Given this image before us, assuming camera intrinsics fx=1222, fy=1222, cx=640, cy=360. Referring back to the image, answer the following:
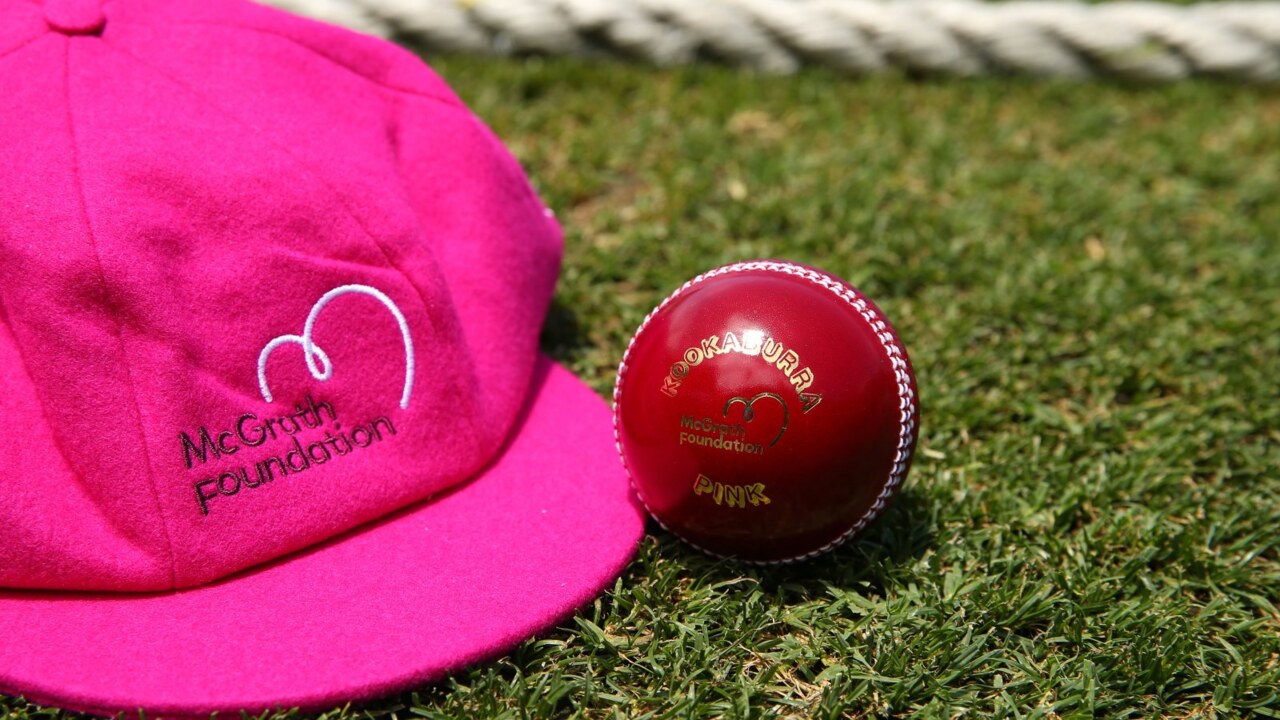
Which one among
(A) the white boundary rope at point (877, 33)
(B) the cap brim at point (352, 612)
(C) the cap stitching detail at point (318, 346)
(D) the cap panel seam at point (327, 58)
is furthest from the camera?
(A) the white boundary rope at point (877, 33)

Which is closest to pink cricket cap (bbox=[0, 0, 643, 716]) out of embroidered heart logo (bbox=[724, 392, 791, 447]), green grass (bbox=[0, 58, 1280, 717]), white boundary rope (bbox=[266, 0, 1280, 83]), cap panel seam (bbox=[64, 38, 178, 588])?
cap panel seam (bbox=[64, 38, 178, 588])

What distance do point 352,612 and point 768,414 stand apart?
0.79 m

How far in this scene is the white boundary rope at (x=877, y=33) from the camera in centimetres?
420

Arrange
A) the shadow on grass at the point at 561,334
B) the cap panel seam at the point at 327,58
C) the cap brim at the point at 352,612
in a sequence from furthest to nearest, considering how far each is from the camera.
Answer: the shadow on grass at the point at 561,334 → the cap panel seam at the point at 327,58 → the cap brim at the point at 352,612

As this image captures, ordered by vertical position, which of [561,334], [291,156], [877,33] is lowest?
[561,334]

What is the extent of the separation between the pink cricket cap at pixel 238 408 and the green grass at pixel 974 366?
16 centimetres

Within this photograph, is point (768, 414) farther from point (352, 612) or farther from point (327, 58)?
point (327, 58)

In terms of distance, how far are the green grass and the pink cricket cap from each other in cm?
16

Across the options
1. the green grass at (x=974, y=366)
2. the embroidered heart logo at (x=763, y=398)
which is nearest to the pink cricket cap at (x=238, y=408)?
the green grass at (x=974, y=366)

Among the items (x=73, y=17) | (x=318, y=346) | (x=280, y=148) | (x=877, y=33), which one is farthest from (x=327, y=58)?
(x=877, y=33)

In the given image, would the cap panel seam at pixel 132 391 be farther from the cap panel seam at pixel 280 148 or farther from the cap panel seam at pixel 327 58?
the cap panel seam at pixel 327 58

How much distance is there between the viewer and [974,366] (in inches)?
118

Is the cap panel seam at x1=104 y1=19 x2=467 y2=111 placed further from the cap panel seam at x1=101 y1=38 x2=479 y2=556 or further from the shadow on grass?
the shadow on grass

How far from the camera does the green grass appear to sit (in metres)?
2.13
